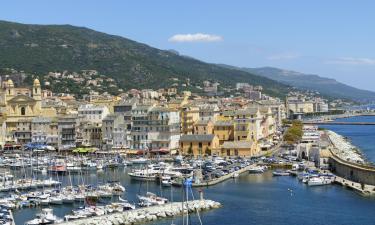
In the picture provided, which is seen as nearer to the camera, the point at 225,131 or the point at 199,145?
the point at 199,145

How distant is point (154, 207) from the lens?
1387 inches

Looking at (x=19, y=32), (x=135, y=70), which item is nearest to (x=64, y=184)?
(x=135, y=70)

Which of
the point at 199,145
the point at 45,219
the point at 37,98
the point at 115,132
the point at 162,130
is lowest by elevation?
the point at 45,219

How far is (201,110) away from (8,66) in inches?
2850

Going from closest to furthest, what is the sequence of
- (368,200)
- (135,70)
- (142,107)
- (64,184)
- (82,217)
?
(82,217)
(368,200)
(64,184)
(142,107)
(135,70)

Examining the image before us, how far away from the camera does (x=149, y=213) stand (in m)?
34.2

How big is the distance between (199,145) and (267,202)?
24.1m

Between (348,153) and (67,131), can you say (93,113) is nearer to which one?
(67,131)

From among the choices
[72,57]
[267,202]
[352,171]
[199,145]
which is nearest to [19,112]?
[199,145]

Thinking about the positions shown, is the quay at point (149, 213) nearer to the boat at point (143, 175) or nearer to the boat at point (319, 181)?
the boat at point (319, 181)

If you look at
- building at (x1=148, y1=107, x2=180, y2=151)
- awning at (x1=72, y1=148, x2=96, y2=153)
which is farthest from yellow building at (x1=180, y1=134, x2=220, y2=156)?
awning at (x1=72, y1=148, x2=96, y2=153)

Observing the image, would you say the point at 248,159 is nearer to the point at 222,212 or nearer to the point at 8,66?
the point at 222,212

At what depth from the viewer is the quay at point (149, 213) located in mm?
32250

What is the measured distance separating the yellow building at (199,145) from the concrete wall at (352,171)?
45.8ft
